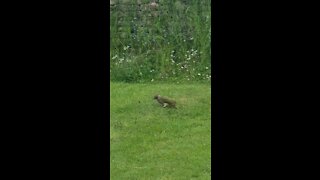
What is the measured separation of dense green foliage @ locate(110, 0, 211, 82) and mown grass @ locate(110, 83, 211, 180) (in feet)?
0.32

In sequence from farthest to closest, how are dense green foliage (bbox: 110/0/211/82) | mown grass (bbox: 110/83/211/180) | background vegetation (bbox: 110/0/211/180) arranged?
dense green foliage (bbox: 110/0/211/82), background vegetation (bbox: 110/0/211/180), mown grass (bbox: 110/83/211/180)

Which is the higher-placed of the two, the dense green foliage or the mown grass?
the dense green foliage

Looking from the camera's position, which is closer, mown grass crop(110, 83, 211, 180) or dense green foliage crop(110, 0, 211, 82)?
mown grass crop(110, 83, 211, 180)

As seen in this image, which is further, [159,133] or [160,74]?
[160,74]

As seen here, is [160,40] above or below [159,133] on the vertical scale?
above

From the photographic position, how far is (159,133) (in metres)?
3.56

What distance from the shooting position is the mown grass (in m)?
3.25

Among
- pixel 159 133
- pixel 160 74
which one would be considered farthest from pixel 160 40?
pixel 159 133

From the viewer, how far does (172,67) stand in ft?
13.0

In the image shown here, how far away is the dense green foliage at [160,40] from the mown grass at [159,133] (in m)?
0.10

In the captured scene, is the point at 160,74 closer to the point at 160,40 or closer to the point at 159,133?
the point at 160,40

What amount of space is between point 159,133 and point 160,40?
747mm
